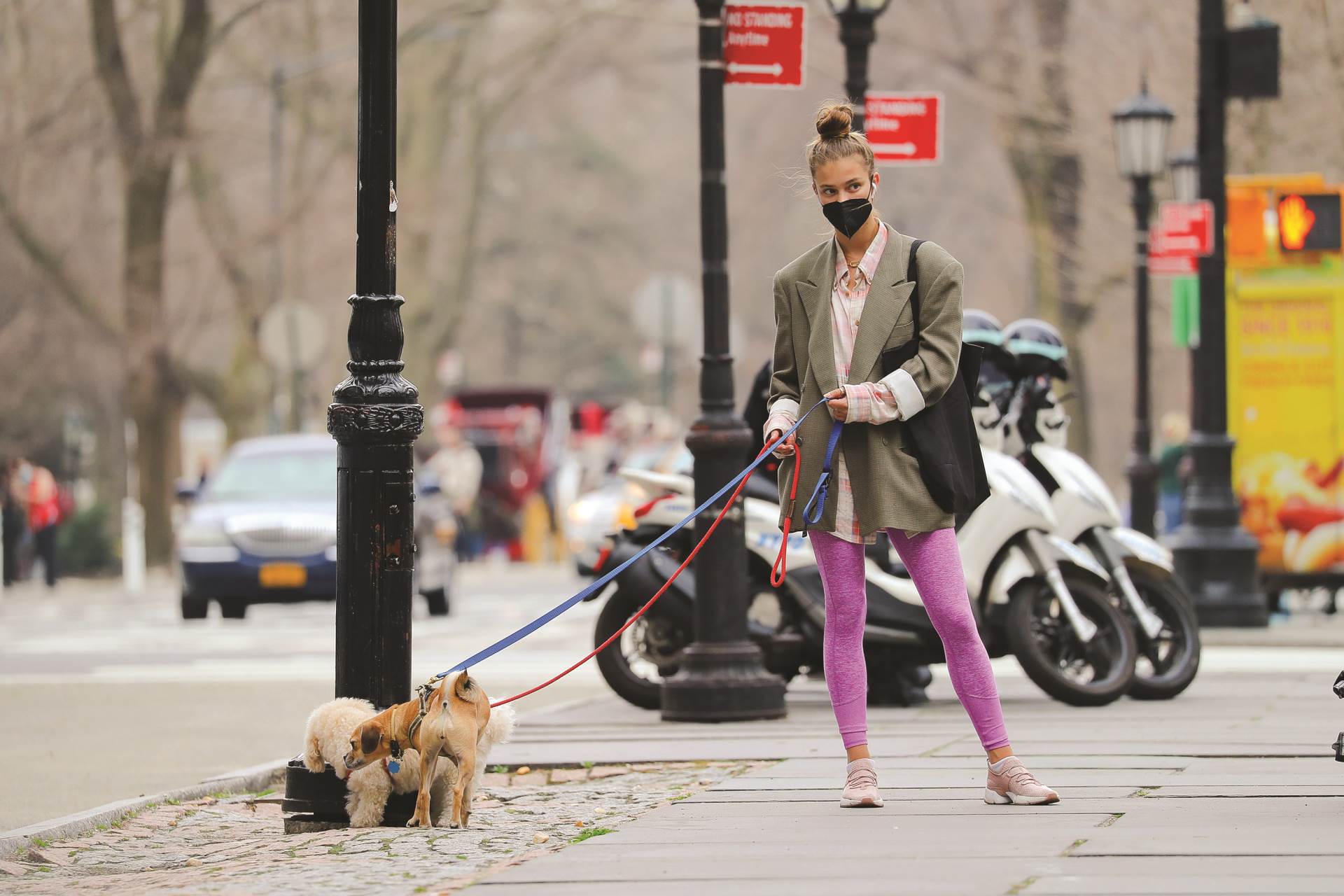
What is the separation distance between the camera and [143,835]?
7.24 meters

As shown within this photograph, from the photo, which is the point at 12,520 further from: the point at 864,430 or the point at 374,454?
the point at 864,430


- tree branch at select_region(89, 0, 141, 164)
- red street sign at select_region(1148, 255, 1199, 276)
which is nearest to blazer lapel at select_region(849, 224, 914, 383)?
red street sign at select_region(1148, 255, 1199, 276)

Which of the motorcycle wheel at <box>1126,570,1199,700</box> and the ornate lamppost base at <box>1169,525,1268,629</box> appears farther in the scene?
the ornate lamppost base at <box>1169,525,1268,629</box>

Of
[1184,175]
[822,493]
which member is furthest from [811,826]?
[1184,175]

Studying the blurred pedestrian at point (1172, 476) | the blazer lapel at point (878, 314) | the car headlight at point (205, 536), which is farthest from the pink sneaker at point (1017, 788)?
the blurred pedestrian at point (1172, 476)

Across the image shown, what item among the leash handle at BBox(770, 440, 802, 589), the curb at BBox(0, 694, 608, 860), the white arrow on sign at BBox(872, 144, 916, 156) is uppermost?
the white arrow on sign at BBox(872, 144, 916, 156)

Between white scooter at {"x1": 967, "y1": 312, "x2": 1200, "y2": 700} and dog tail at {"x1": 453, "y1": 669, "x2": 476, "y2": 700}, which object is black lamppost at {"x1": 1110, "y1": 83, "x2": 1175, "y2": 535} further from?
dog tail at {"x1": 453, "y1": 669, "x2": 476, "y2": 700}

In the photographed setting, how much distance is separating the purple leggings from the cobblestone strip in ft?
2.39

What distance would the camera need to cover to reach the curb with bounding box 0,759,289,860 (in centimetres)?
691

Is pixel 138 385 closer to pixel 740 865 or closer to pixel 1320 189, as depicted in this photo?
pixel 1320 189

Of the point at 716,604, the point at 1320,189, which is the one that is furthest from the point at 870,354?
the point at 1320,189

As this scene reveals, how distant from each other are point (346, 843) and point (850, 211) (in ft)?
7.22

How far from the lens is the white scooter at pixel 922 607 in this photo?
9914 millimetres

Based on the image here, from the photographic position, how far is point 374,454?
23.0ft
